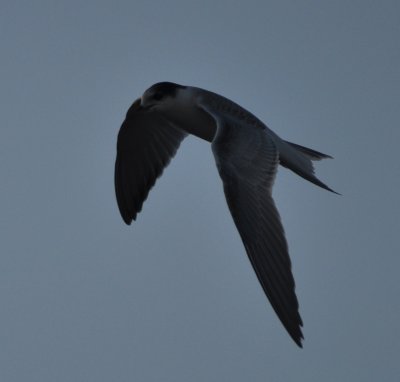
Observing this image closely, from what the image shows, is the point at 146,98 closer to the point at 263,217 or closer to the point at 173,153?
the point at 173,153

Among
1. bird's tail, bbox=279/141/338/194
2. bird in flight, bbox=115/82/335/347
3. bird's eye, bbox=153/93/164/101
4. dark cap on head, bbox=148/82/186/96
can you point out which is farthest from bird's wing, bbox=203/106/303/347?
bird's eye, bbox=153/93/164/101

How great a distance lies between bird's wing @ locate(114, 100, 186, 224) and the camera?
11961 millimetres

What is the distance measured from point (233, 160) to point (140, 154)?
2915mm

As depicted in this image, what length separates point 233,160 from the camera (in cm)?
946

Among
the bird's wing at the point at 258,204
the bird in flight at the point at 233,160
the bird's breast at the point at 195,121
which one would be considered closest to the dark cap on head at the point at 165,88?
the bird in flight at the point at 233,160

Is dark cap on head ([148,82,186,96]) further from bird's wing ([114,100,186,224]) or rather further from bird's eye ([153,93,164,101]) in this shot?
bird's wing ([114,100,186,224])

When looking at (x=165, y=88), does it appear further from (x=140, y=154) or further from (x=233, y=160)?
Answer: (x=233, y=160)

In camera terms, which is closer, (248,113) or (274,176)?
(274,176)

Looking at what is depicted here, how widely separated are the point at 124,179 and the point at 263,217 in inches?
141

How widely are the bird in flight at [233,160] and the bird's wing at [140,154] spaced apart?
0.5 inches

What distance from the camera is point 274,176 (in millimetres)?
9484

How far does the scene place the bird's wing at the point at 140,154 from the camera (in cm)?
1196

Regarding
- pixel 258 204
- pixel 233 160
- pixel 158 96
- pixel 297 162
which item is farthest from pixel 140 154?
pixel 258 204

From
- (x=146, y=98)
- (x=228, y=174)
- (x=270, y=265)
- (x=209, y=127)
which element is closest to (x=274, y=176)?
(x=228, y=174)
